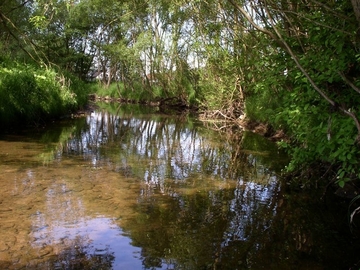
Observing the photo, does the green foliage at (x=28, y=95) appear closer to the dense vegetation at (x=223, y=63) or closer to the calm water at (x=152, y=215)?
the dense vegetation at (x=223, y=63)

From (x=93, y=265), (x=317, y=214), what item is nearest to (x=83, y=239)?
(x=93, y=265)

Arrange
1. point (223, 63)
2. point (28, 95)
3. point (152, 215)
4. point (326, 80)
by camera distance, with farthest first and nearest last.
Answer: point (223, 63), point (28, 95), point (152, 215), point (326, 80)

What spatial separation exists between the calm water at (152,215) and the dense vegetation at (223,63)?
1.02 metres

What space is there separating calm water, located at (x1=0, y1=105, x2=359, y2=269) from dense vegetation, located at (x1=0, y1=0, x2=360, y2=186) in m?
1.02

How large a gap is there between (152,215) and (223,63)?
45.3 feet

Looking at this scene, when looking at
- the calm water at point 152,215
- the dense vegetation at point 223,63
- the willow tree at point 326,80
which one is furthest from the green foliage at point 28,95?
the willow tree at point 326,80

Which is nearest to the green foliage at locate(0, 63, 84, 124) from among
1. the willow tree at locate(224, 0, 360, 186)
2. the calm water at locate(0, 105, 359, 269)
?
the calm water at locate(0, 105, 359, 269)

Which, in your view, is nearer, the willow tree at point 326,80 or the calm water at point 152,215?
the calm water at point 152,215

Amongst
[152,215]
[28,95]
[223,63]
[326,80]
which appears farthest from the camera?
[223,63]

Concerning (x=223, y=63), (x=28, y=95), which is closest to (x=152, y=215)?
(x=28, y=95)

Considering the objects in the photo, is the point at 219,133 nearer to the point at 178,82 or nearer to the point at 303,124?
the point at 303,124

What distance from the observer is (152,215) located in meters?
5.69

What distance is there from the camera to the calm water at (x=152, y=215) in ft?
14.4

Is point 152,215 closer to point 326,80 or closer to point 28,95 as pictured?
point 326,80
